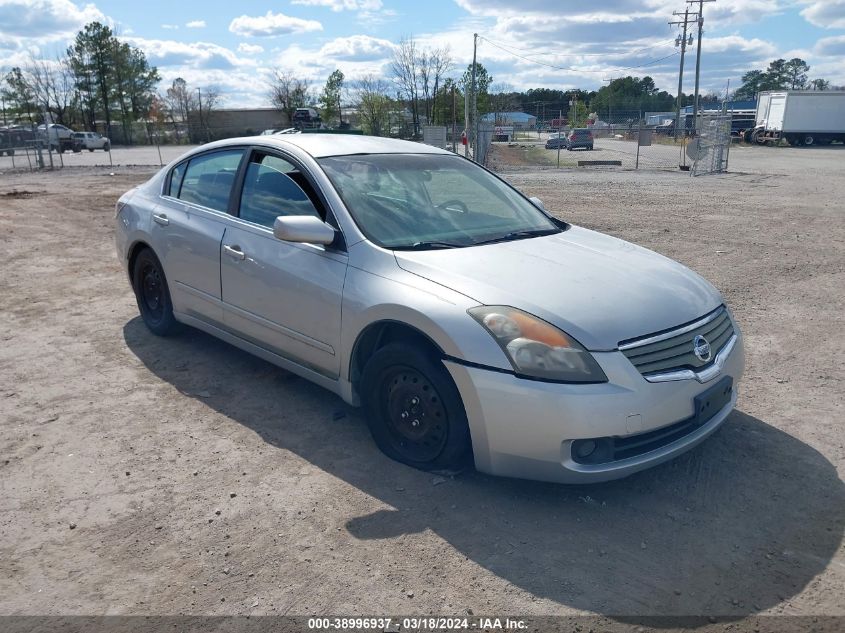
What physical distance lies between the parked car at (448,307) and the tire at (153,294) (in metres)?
0.30

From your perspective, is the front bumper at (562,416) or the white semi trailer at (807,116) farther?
the white semi trailer at (807,116)

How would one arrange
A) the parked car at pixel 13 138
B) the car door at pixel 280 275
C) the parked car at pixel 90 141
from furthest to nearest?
1. the parked car at pixel 90 141
2. the parked car at pixel 13 138
3. the car door at pixel 280 275

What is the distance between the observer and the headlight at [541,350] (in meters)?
3.26

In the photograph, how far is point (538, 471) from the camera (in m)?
3.37

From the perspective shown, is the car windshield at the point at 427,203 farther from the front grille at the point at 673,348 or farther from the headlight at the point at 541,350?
the front grille at the point at 673,348

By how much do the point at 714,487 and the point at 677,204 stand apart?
12462 millimetres

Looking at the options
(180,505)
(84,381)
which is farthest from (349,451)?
(84,381)

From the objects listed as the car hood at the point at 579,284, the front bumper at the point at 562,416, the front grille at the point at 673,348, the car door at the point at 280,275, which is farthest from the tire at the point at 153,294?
the front grille at the point at 673,348

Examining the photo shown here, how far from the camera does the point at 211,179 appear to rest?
5246 mm

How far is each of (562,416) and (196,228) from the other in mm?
3078

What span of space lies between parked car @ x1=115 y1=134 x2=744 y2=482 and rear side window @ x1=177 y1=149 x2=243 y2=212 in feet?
0.05

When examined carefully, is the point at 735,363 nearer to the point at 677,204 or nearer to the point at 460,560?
the point at 460,560

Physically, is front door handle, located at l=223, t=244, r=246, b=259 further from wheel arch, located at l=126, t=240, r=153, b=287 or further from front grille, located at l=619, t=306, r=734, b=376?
front grille, located at l=619, t=306, r=734, b=376

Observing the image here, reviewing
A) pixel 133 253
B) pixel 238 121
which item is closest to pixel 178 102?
pixel 238 121
